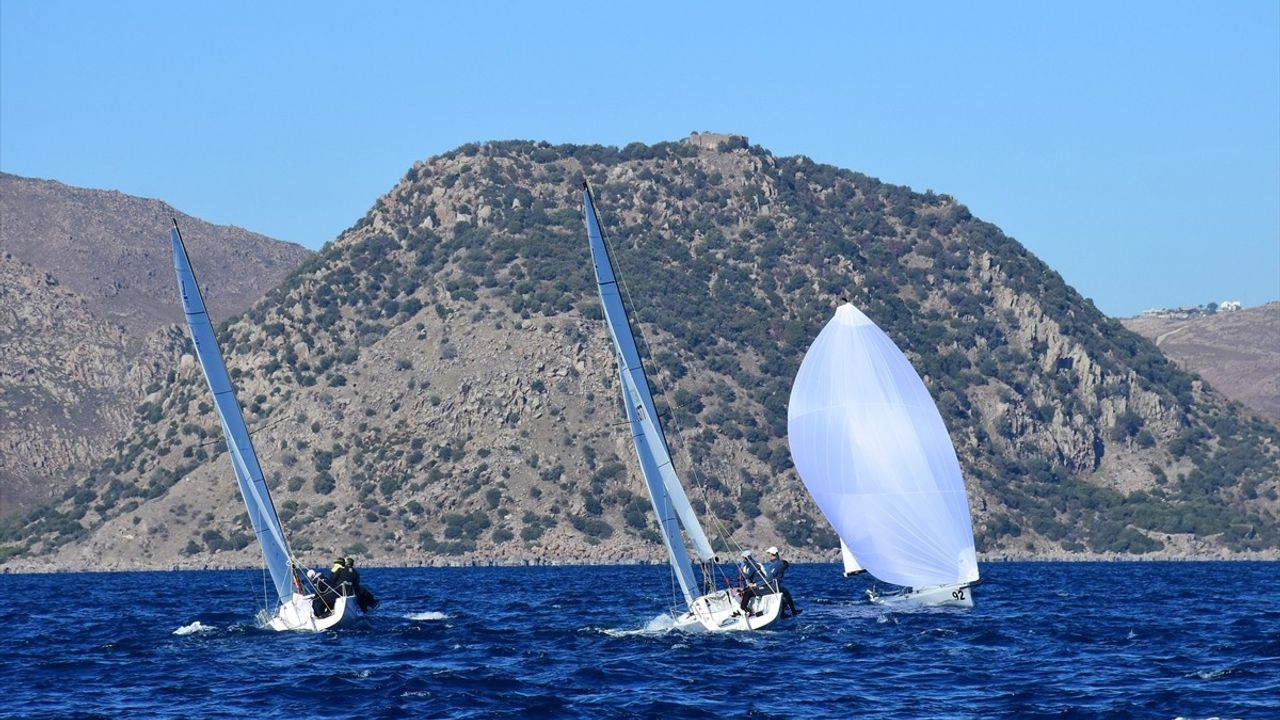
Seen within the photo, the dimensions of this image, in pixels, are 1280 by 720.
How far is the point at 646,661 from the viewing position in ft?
128

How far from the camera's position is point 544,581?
82188 mm

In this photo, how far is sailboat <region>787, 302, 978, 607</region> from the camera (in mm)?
48844

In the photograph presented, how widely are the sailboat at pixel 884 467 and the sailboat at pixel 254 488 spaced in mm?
13884

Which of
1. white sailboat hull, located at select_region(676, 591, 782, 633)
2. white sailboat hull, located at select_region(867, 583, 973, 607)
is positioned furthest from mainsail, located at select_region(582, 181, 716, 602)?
white sailboat hull, located at select_region(867, 583, 973, 607)

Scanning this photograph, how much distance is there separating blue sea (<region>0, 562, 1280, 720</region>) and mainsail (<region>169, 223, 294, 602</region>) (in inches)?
105

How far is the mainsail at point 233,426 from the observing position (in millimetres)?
46125

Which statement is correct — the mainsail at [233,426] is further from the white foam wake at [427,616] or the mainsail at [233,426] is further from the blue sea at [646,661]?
the white foam wake at [427,616]

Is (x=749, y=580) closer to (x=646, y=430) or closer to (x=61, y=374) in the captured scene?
(x=646, y=430)

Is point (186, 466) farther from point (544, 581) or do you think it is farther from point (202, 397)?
point (544, 581)

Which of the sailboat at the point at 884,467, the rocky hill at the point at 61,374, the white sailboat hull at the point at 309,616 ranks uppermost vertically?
the rocky hill at the point at 61,374

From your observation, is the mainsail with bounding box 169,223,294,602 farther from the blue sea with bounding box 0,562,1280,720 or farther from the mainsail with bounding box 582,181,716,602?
the mainsail with bounding box 582,181,716,602

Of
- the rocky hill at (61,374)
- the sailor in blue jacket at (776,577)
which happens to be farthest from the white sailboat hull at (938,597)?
the rocky hill at (61,374)

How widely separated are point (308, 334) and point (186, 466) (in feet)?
51.1

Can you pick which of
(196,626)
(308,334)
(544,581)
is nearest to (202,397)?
(308,334)
